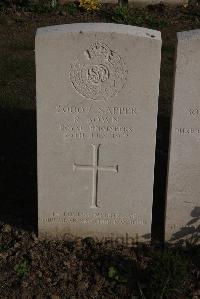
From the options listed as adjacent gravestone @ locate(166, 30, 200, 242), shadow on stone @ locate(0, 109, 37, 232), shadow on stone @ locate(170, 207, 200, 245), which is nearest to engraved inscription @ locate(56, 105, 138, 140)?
adjacent gravestone @ locate(166, 30, 200, 242)

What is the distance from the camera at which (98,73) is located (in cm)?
484

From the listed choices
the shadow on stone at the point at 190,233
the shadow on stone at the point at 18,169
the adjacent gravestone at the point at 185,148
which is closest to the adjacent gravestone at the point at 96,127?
the adjacent gravestone at the point at 185,148

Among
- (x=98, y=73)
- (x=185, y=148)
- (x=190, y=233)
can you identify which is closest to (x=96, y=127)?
(x=98, y=73)

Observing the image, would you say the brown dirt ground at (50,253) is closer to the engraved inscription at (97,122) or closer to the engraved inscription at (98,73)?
the engraved inscription at (97,122)

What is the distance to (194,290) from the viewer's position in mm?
4941

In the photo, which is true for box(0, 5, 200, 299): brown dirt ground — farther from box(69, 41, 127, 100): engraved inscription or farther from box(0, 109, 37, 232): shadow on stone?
box(69, 41, 127, 100): engraved inscription

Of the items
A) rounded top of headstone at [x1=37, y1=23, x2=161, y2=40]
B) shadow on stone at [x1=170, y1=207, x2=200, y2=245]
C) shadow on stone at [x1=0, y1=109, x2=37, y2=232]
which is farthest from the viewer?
shadow on stone at [x1=0, y1=109, x2=37, y2=232]

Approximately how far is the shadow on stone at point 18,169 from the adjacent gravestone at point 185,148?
1.31 metres

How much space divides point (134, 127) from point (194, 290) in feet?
4.63

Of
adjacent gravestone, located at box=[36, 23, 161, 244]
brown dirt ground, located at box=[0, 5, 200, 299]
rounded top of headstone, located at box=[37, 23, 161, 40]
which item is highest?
rounded top of headstone, located at box=[37, 23, 161, 40]

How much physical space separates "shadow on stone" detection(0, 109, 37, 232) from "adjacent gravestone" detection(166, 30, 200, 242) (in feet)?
4.31

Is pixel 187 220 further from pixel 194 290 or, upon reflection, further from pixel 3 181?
pixel 3 181

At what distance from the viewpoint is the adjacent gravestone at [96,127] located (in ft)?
15.5

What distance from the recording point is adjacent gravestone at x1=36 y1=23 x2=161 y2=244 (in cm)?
473
